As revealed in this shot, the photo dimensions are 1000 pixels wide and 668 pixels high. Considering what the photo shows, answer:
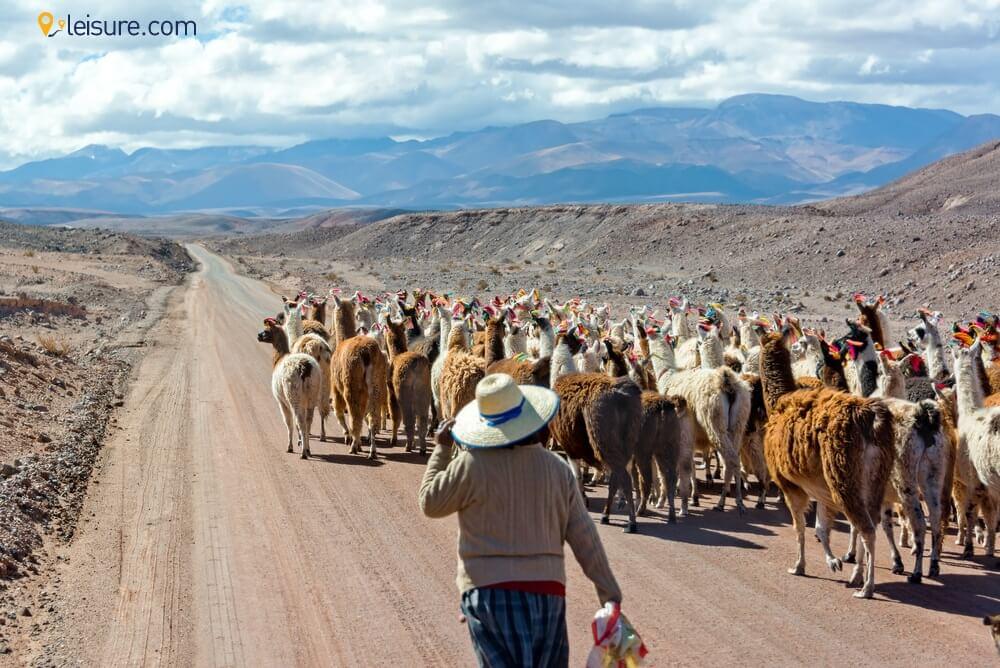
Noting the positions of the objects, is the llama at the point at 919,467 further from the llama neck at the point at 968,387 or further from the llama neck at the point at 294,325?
the llama neck at the point at 294,325

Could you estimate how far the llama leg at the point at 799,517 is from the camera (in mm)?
8688

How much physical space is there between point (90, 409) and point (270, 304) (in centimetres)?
2409

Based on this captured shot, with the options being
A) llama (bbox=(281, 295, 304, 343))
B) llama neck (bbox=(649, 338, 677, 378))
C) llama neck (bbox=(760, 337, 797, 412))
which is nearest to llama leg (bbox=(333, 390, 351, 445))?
llama (bbox=(281, 295, 304, 343))

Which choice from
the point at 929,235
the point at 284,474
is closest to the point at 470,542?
the point at 284,474

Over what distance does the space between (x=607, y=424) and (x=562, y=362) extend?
5.45 feet

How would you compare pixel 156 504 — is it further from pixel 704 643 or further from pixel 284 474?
pixel 704 643

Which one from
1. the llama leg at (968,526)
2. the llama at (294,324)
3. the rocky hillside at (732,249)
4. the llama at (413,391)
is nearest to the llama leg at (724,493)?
the llama leg at (968,526)

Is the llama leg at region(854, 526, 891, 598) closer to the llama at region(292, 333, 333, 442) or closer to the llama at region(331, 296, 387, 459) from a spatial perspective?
the llama at region(331, 296, 387, 459)

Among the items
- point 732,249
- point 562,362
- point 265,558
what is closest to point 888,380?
point 562,362

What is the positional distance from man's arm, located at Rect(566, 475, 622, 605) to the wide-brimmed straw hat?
1.10ft

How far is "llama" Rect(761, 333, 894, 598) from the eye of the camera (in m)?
8.02

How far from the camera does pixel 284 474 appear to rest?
494 inches

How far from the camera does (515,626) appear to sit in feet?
15.3

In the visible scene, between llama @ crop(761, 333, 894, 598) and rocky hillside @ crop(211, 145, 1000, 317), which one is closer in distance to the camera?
llama @ crop(761, 333, 894, 598)
